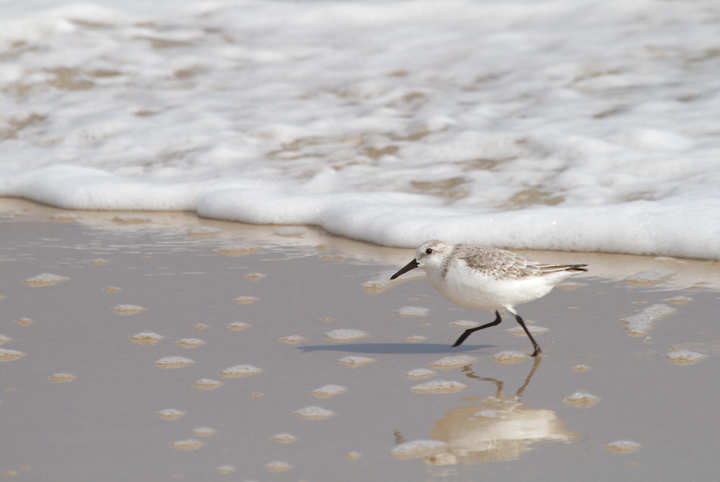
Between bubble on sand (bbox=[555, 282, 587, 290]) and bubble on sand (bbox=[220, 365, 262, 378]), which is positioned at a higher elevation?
bubble on sand (bbox=[555, 282, 587, 290])

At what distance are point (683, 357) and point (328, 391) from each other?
1.25m

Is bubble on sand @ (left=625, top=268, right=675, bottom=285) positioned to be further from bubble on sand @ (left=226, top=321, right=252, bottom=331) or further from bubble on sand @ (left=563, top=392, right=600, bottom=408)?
bubble on sand @ (left=226, top=321, right=252, bottom=331)

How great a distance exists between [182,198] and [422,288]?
2.17 m

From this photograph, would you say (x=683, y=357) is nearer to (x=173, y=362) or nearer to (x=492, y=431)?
(x=492, y=431)

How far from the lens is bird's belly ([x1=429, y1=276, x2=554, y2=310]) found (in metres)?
3.08

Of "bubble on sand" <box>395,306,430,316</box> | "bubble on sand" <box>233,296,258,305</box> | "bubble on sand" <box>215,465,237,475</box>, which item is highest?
"bubble on sand" <box>233,296,258,305</box>

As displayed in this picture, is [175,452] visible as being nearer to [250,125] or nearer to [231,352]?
[231,352]

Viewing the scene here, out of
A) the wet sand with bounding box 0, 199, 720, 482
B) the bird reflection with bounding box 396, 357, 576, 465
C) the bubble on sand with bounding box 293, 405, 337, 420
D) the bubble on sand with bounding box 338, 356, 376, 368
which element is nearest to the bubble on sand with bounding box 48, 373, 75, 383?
the wet sand with bounding box 0, 199, 720, 482

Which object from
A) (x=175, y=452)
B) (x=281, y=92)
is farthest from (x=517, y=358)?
(x=281, y=92)

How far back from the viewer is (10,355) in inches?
117

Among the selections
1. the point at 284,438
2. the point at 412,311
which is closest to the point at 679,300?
the point at 412,311

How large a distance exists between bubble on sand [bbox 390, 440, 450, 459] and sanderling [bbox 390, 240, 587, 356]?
0.85m

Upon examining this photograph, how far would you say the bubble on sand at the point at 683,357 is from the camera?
2920 mm

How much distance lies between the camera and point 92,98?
759cm
